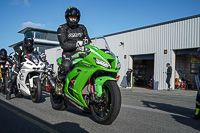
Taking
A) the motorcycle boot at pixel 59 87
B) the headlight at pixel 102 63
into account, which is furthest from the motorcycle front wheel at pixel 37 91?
the headlight at pixel 102 63

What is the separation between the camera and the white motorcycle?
251 inches

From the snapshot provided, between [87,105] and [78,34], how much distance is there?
1.93m

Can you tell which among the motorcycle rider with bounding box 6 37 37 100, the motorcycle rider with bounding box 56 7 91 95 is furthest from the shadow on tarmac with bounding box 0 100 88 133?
the motorcycle rider with bounding box 6 37 37 100

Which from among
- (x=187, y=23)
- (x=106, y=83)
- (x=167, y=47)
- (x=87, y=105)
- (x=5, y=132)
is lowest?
(x=5, y=132)

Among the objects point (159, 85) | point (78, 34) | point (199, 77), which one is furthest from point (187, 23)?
point (78, 34)

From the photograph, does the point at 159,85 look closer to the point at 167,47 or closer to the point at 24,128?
the point at 167,47

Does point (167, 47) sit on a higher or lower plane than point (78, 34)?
higher

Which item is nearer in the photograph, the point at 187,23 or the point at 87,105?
the point at 87,105

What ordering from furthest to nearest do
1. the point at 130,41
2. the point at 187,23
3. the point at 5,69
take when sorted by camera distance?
the point at 130,41 < the point at 187,23 < the point at 5,69

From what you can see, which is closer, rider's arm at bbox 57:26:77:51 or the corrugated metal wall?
rider's arm at bbox 57:26:77:51

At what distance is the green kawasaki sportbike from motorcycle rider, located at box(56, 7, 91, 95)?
302 mm

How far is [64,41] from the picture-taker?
15.6 ft

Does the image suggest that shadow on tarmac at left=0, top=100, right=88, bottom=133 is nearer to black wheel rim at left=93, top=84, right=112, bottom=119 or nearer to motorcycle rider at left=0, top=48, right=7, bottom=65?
black wheel rim at left=93, top=84, right=112, bottom=119

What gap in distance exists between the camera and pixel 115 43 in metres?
22.2
